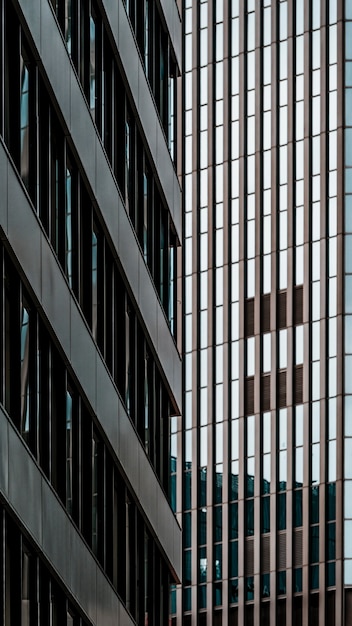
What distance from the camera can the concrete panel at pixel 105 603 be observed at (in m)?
32.9

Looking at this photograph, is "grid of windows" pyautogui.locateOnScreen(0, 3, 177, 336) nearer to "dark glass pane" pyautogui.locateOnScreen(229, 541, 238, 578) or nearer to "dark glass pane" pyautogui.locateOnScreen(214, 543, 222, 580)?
"dark glass pane" pyautogui.locateOnScreen(229, 541, 238, 578)

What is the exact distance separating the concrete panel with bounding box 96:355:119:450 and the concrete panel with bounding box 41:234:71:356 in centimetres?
304

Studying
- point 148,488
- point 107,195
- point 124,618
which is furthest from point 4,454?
point 148,488

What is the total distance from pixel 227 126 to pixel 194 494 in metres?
18.4

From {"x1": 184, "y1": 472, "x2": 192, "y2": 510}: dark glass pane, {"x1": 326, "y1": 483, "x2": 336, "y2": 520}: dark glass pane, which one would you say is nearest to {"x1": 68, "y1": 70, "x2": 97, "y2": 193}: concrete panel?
{"x1": 326, "y1": 483, "x2": 336, "y2": 520}: dark glass pane

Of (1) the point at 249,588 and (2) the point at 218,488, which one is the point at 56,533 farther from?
(2) the point at 218,488

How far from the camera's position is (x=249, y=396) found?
296 ft

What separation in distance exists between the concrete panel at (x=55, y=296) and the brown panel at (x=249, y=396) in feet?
196

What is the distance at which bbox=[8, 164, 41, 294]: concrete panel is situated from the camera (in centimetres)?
2614

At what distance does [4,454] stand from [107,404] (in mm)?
8633

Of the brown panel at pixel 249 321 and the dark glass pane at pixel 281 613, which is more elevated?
the brown panel at pixel 249 321

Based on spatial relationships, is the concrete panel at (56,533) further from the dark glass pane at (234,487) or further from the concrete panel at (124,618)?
the dark glass pane at (234,487)

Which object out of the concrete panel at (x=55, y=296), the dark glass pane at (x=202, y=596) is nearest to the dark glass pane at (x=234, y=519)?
the dark glass pane at (x=202, y=596)

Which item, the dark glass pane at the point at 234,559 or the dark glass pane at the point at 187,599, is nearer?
the dark glass pane at the point at 234,559
